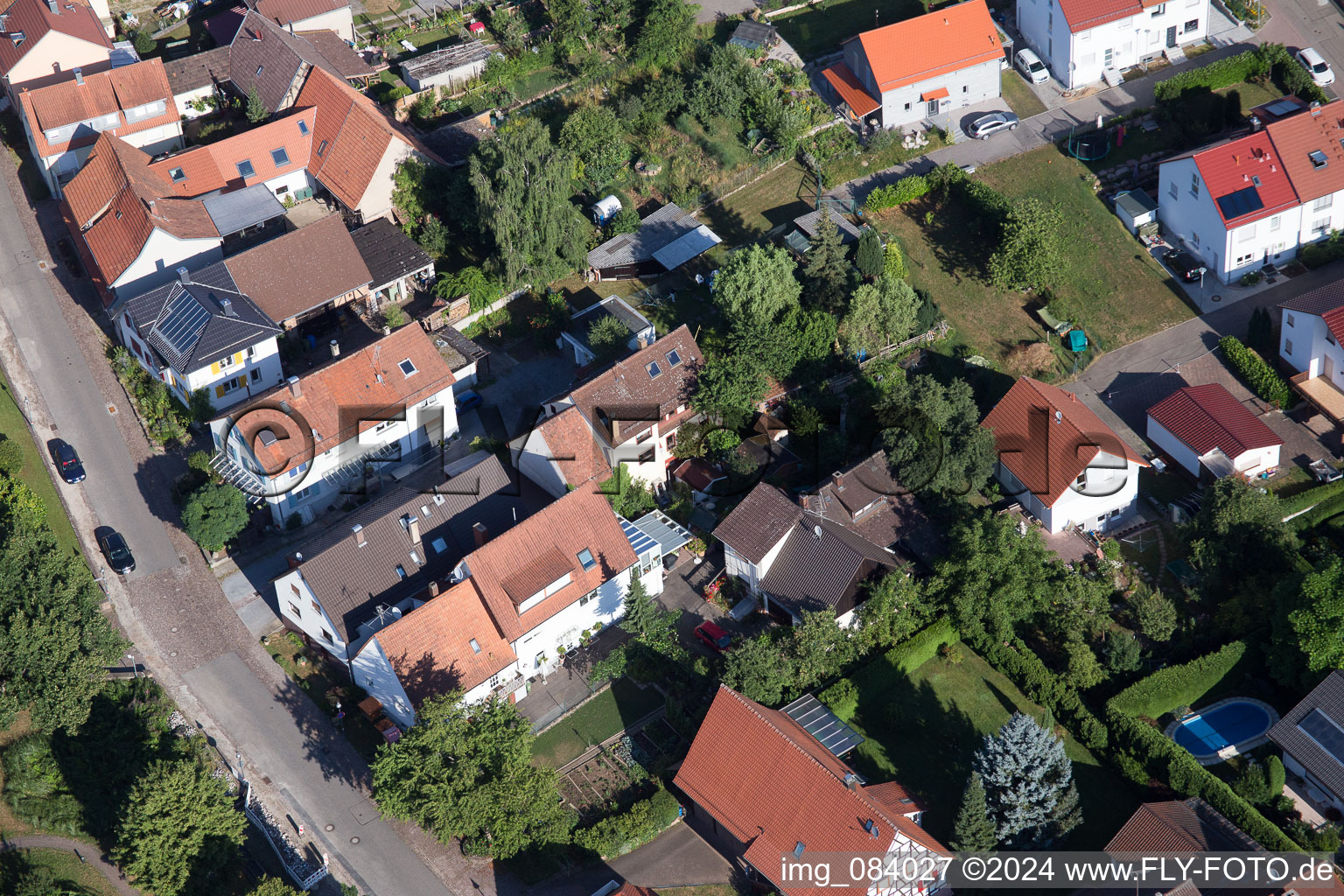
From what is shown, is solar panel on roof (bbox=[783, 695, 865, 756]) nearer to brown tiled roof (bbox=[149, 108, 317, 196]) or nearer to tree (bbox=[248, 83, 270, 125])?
brown tiled roof (bbox=[149, 108, 317, 196])

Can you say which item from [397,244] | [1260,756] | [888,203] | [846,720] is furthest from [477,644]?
[888,203]

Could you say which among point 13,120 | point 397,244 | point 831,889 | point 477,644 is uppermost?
point 13,120

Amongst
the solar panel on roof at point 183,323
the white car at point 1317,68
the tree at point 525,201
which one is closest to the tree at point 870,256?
the tree at point 525,201

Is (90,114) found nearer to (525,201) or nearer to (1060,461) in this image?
(525,201)

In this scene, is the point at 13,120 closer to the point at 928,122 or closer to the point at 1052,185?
the point at 928,122

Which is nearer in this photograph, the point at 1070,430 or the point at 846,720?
the point at 846,720

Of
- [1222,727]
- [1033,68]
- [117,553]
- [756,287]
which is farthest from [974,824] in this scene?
[1033,68]
